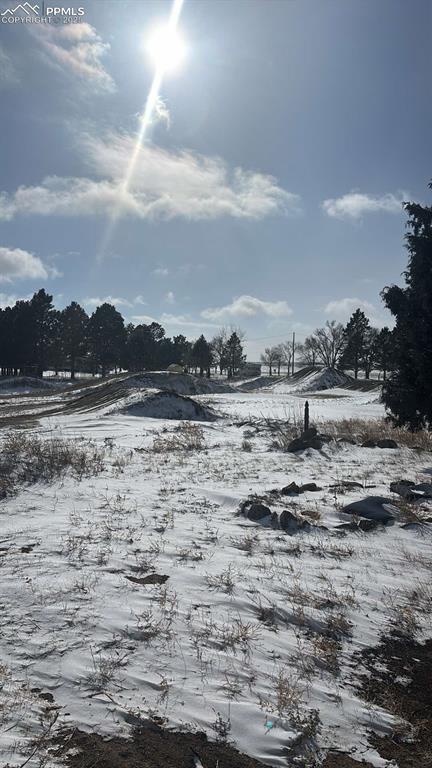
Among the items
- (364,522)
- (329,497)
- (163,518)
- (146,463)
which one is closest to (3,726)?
(163,518)

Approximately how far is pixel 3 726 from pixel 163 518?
13.9ft

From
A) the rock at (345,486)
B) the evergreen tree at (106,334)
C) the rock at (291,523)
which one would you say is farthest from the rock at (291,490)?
the evergreen tree at (106,334)

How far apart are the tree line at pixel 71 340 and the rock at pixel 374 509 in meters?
63.4

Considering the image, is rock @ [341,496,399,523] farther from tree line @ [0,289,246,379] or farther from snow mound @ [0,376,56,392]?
tree line @ [0,289,246,379]

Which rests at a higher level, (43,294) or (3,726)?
(43,294)

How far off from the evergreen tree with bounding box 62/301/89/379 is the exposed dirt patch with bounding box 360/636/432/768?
6628 centimetres

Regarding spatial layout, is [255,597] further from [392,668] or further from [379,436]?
[379,436]

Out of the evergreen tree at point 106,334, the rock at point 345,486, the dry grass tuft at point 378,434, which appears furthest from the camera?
the evergreen tree at point 106,334

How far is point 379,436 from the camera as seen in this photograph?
1563cm

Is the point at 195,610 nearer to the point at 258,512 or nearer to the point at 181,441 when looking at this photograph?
the point at 258,512

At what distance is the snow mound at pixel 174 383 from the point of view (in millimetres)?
33972

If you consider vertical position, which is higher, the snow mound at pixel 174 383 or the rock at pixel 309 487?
the snow mound at pixel 174 383

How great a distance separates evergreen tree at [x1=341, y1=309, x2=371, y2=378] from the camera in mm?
74188

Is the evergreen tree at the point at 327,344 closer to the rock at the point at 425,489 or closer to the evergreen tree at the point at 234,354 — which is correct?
the evergreen tree at the point at 234,354
